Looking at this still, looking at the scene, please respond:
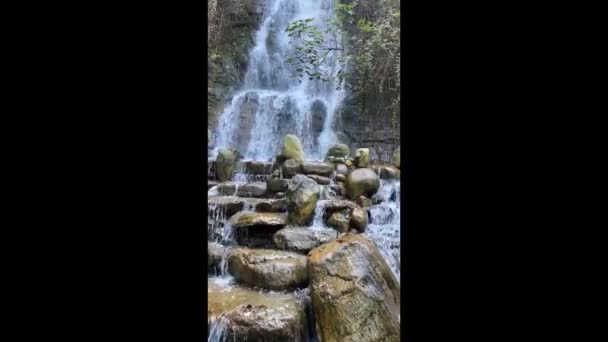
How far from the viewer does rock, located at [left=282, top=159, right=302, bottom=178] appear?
6777mm

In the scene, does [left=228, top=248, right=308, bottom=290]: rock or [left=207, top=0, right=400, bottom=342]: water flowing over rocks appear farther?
[left=228, top=248, right=308, bottom=290]: rock

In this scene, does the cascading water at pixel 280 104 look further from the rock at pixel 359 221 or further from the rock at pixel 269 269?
the rock at pixel 269 269

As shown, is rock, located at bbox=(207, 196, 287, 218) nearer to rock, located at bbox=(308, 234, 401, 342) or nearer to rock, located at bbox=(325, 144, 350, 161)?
rock, located at bbox=(308, 234, 401, 342)

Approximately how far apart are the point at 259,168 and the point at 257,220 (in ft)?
7.18

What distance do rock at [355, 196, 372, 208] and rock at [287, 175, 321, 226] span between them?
94 cm

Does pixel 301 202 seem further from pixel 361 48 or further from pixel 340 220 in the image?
pixel 361 48

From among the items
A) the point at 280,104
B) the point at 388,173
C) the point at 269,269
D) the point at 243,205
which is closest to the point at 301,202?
the point at 243,205

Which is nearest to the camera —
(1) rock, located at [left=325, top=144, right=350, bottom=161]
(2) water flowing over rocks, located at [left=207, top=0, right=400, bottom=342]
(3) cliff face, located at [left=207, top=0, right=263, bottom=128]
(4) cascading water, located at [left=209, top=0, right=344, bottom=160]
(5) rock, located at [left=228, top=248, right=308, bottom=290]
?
(2) water flowing over rocks, located at [left=207, top=0, right=400, bottom=342]

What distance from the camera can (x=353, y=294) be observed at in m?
3.47

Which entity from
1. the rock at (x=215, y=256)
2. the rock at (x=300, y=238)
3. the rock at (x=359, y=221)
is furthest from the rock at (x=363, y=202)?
the rock at (x=215, y=256)

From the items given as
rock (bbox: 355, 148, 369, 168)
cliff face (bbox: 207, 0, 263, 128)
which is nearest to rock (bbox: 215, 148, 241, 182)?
rock (bbox: 355, 148, 369, 168)

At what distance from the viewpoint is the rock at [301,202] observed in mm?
5410
